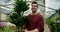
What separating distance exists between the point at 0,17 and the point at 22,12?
252 millimetres

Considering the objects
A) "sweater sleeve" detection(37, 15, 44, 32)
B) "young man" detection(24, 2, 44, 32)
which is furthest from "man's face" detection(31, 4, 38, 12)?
"sweater sleeve" detection(37, 15, 44, 32)

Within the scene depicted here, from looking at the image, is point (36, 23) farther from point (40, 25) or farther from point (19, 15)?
point (19, 15)

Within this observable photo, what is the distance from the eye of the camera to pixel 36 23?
172 cm

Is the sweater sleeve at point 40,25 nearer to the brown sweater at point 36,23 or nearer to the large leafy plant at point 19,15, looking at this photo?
the brown sweater at point 36,23

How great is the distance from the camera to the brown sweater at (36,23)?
67.7 inches

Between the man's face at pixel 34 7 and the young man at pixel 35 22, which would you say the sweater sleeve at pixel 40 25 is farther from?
the man's face at pixel 34 7

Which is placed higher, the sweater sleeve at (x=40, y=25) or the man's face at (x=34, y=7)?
the man's face at (x=34, y=7)

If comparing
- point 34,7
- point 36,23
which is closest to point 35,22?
point 36,23

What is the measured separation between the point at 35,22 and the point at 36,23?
1 cm

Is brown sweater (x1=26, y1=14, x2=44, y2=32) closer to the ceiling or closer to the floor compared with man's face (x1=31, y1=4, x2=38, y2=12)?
closer to the floor

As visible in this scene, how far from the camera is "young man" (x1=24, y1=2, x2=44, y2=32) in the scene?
1.72 metres

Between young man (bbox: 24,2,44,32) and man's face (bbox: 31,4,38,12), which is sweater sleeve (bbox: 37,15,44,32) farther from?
man's face (bbox: 31,4,38,12)

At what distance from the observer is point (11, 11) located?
5.95 ft

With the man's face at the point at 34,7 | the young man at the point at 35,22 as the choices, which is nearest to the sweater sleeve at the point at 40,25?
the young man at the point at 35,22
